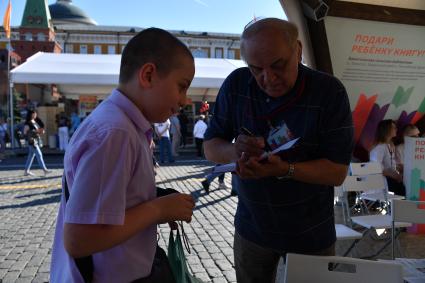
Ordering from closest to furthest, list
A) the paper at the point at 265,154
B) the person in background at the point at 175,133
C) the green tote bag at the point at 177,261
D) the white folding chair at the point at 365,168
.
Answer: the green tote bag at the point at 177,261 → the paper at the point at 265,154 → the white folding chair at the point at 365,168 → the person in background at the point at 175,133

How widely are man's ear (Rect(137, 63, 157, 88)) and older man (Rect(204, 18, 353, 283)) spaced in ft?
1.82

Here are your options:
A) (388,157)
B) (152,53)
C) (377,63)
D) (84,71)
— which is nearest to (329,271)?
(152,53)

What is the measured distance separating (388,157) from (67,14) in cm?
8674

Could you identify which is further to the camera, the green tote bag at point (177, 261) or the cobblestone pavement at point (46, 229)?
the cobblestone pavement at point (46, 229)

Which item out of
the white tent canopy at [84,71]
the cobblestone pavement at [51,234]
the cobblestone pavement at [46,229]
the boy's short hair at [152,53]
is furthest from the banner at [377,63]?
the white tent canopy at [84,71]

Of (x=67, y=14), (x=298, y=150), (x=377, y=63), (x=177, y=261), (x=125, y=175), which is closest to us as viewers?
(x=125, y=175)

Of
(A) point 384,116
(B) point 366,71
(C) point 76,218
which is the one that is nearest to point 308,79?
(C) point 76,218

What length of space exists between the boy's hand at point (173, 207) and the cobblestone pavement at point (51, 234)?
1740 millimetres

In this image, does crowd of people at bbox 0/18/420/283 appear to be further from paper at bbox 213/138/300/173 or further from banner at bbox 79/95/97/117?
banner at bbox 79/95/97/117

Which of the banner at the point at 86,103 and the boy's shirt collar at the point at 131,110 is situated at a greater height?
the boy's shirt collar at the point at 131,110

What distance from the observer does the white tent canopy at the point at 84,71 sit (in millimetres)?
13525

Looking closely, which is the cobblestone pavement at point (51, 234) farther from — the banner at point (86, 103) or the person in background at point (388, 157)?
the banner at point (86, 103)

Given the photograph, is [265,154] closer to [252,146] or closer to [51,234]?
[252,146]

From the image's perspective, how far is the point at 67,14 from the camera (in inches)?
3255
